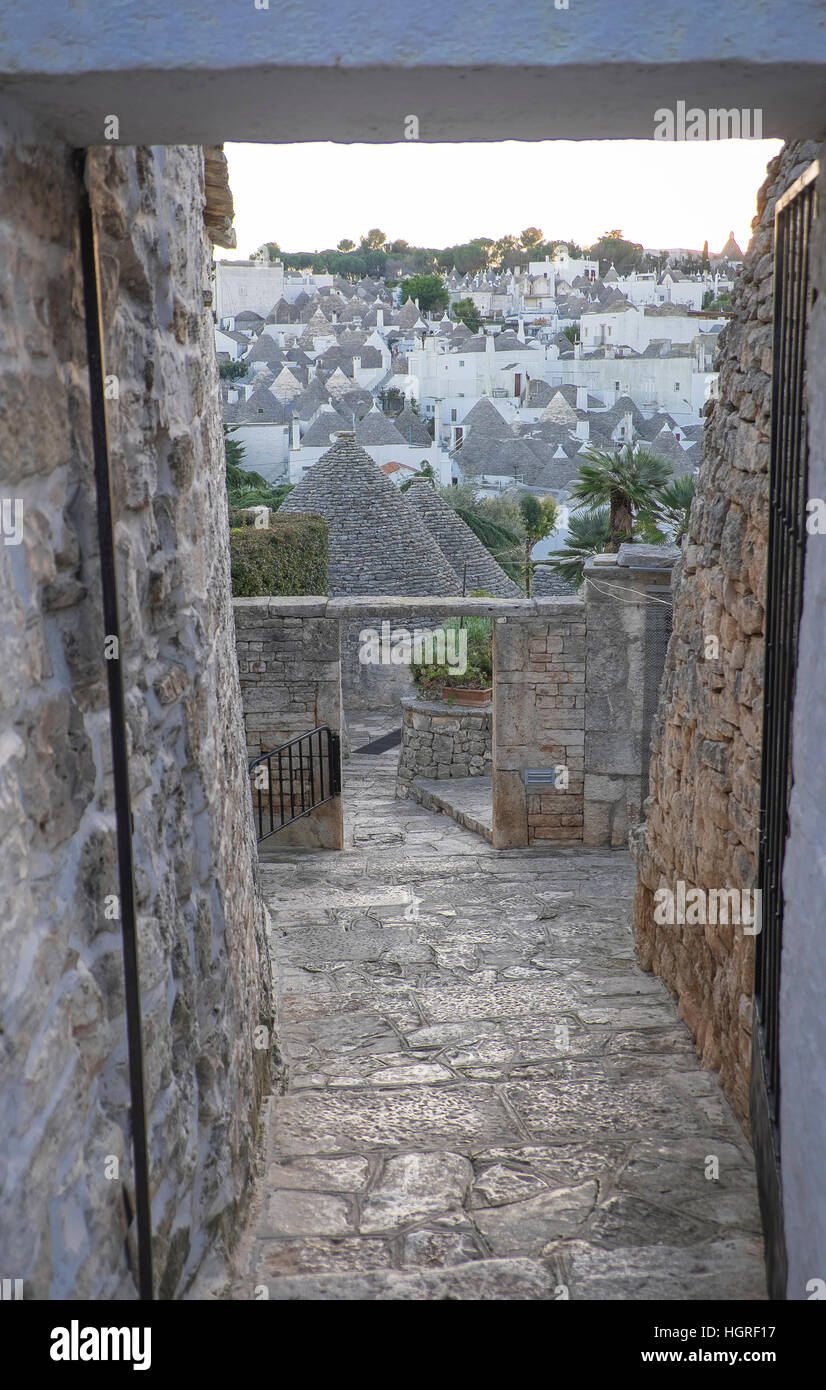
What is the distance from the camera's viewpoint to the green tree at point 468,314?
274 ft

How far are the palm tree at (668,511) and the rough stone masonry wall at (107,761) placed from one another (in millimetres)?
12135

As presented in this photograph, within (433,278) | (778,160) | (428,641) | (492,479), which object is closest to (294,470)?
(492,479)

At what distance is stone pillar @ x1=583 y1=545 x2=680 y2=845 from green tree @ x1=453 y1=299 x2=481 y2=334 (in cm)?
7492

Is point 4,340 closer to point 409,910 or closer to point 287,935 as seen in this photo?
point 287,935

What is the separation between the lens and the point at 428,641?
567 inches

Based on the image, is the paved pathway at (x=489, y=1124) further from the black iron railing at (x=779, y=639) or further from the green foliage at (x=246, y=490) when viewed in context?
the green foliage at (x=246, y=490)

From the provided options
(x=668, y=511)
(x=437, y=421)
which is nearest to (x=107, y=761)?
(x=668, y=511)

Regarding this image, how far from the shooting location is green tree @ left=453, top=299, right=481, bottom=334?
8356 cm

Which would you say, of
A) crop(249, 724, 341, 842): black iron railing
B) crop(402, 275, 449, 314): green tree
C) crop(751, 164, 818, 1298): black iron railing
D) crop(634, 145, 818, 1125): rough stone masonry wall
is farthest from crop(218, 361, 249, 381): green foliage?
crop(751, 164, 818, 1298): black iron railing

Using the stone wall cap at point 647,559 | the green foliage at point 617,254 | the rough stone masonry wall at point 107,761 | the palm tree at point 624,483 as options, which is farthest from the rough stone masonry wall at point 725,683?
the green foliage at point 617,254

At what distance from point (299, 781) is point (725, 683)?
19.4ft

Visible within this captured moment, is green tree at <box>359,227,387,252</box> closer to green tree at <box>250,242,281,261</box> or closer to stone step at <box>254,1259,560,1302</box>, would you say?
green tree at <box>250,242,281,261</box>

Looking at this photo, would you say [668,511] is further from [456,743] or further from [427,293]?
[427,293]

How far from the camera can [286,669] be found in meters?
10.1
